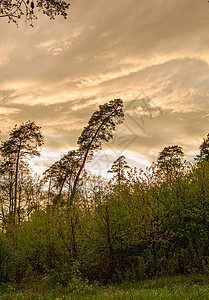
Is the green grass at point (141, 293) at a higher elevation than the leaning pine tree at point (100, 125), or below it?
below

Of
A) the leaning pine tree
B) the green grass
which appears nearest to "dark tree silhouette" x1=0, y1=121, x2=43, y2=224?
the leaning pine tree

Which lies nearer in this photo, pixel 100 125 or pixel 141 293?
pixel 141 293

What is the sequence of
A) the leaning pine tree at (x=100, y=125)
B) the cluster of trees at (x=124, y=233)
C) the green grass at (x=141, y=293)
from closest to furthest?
the green grass at (x=141, y=293), the cluster of trees at (x=124, y=233), the leaning pine tree at (x=100, y=125)

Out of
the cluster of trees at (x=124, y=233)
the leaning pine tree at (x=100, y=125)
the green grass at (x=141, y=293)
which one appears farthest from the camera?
the leaning pine tree at (x=100, y=125)

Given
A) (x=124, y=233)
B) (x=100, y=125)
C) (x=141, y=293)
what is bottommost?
(x=141, y=293)

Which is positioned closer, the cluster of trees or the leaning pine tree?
the cluster of trees

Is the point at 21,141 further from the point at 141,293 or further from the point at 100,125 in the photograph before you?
the point at 141,293

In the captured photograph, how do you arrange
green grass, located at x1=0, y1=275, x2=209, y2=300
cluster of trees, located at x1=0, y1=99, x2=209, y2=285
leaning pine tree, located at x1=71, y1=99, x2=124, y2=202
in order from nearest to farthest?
green grass, located at x1=0, y1=275, x2=209, y2=300 → cluster of trees, located at x1=0, y1=99, x2=209, y2=285 → leaning pine tree, located at x1=71, y1=99, x2=124, y2=202

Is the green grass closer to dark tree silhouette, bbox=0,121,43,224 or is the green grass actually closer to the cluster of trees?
the cluster of trees

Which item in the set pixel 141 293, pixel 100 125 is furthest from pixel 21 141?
pixel 141 293

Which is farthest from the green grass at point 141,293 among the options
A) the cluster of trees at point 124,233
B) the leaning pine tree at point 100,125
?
the leaning pine tree at point 100,125

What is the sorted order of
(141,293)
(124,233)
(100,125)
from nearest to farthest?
(141,293) → (124,233) → (100,125)

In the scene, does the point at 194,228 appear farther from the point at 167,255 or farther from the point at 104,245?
the point at 104,245

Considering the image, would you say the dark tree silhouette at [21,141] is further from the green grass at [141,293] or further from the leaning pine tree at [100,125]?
the green grass at [141,293]
